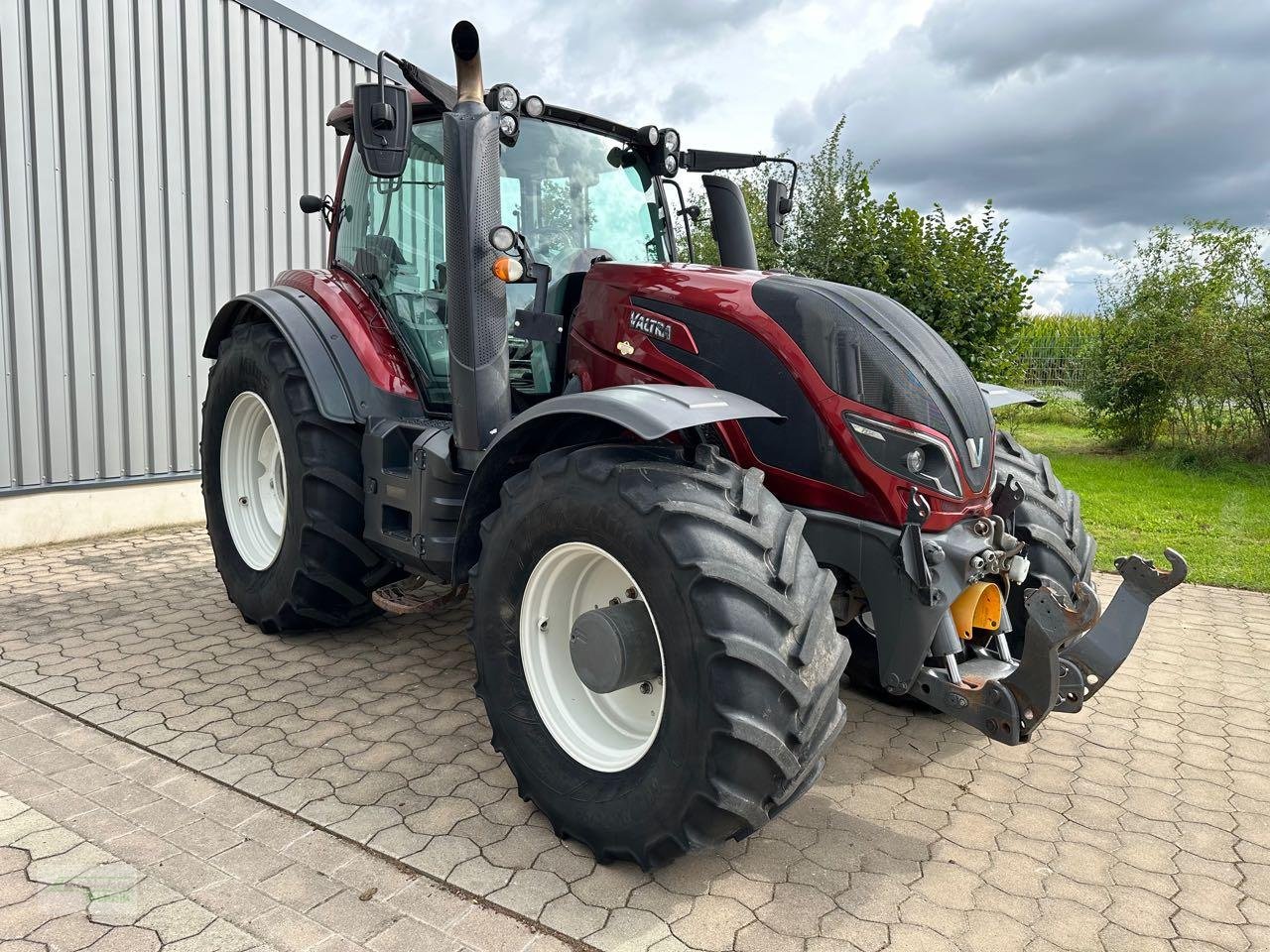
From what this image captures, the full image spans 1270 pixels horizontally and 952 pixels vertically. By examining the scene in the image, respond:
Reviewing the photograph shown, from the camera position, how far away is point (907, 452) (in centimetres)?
271

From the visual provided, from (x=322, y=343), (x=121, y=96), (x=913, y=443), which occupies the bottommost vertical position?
(x=913, y=443)

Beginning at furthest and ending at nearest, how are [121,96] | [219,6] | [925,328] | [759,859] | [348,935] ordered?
Result: [219,6] < [121,96] < [925,328] < [759,859] < [348,935]

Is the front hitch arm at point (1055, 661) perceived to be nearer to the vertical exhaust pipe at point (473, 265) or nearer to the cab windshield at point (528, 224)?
the vertical exhaust pipe at point (473, 265)

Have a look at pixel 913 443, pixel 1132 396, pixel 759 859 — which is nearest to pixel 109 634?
pixel 759 859

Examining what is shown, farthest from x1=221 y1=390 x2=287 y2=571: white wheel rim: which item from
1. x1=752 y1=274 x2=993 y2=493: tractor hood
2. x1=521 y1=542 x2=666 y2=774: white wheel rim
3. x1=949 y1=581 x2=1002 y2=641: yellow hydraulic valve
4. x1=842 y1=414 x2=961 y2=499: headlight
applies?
x1=949 y1=581 x2=1002 y2=641: yellow hydraulic valve

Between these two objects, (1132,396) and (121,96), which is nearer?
(121,96)

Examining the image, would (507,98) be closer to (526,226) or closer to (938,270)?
(526,226)

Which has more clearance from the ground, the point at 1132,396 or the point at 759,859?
the point at 1132,396

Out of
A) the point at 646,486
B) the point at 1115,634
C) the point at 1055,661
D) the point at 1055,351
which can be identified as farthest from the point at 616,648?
the point at 1055,351

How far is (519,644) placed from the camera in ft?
9.34

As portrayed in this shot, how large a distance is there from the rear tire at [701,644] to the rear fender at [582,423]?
130 millimetres

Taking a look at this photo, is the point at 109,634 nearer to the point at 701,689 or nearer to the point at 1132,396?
the point at 701,689

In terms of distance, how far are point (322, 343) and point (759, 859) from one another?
263cm

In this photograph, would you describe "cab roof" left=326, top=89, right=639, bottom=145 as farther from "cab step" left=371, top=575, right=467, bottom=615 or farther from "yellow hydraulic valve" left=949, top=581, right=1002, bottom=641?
"yellow hydraulic valve" left=949, top=581, right=1002, bottom=641
